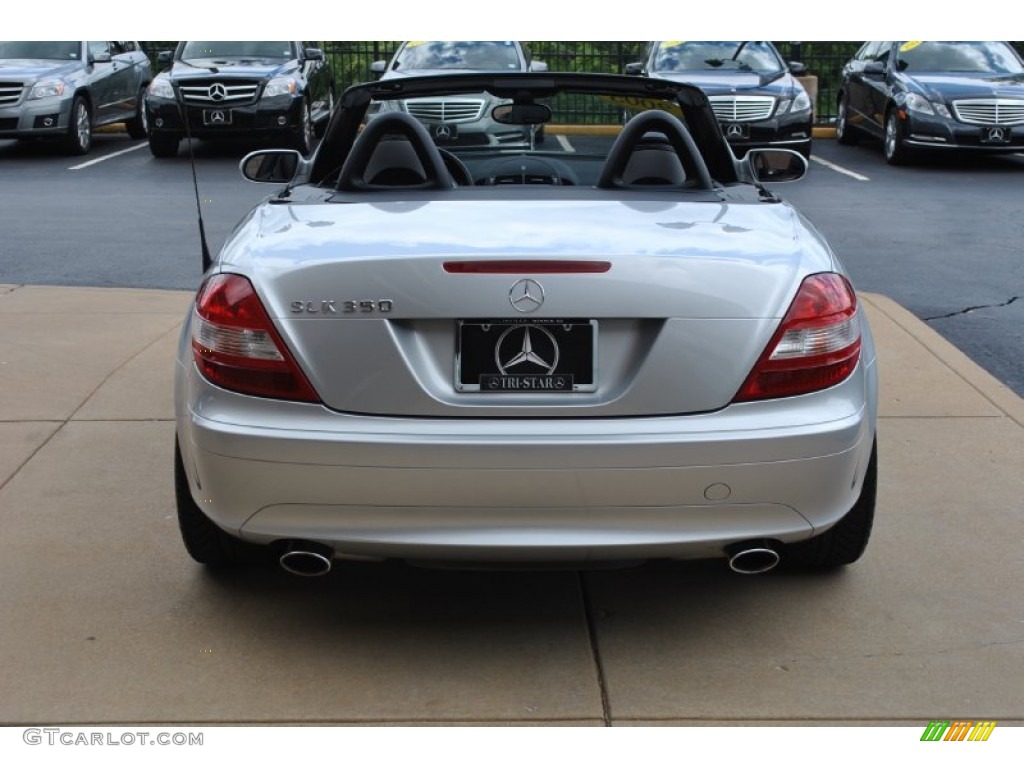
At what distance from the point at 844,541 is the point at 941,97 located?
13512 millimetres

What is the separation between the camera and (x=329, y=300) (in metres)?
3.62

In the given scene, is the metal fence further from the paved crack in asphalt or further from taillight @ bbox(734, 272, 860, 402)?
taillight @ bbox(734, 272, 860, 402)

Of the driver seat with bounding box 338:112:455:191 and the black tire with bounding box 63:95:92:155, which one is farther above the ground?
the driver seat with bounding box 338:112:455:191

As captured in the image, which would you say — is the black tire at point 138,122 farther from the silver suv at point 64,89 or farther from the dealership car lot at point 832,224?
the dealership car lot at point 832,224

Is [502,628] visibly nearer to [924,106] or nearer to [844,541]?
[844,541]

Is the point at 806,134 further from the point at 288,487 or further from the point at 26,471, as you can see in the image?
the point at 288,487

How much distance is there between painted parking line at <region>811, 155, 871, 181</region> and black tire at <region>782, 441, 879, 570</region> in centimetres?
1241

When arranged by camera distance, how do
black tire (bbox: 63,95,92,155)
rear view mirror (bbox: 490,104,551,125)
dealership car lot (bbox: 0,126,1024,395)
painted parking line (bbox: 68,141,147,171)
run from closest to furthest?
rear view mirror (bbox: 490,104,551,125), dealership car lot (bbox: 0,126,1024,395), painted parking line (bbox: 68,141,147,171), black tire (bbox: 63,95,92,155)

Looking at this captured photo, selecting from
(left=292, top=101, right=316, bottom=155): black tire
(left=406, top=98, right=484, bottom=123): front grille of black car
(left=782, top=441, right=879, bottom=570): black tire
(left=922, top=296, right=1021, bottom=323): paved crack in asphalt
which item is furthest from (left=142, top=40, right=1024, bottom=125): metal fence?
(left=782, top=441, right=879, bottom=570): black tire

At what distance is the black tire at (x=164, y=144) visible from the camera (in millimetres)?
17719

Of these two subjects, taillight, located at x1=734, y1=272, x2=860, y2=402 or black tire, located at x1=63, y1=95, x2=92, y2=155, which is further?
black tire, located at x1=63, y1=95, x2=92, y2=155

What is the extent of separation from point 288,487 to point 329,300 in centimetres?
46

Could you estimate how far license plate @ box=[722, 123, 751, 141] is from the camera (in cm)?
1683
